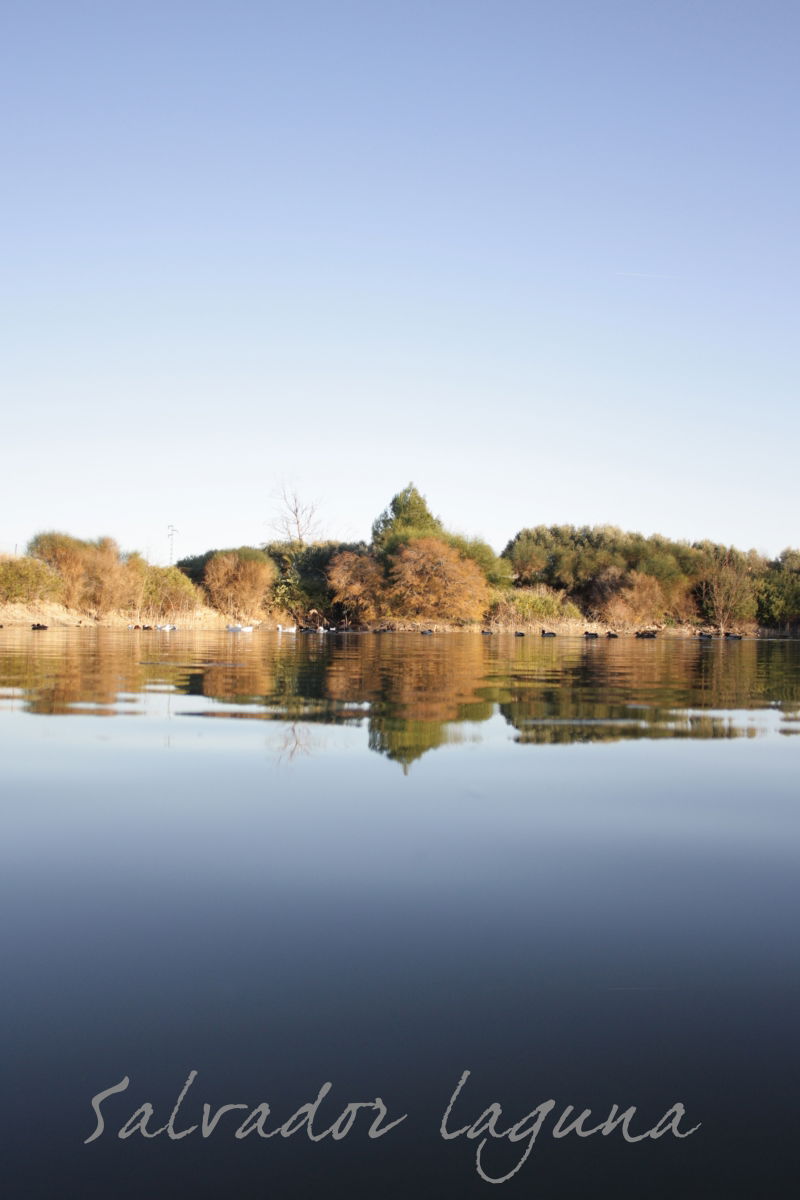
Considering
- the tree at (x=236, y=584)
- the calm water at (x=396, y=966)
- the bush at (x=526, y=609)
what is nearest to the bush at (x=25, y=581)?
the tree at (x=236, y=584)

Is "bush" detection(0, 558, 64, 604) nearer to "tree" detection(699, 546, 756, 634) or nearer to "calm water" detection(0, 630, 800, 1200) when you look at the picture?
"calm water" detection(0, 630, 800, 1200)

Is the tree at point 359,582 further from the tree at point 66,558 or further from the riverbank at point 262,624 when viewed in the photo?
the tree at point 66,558

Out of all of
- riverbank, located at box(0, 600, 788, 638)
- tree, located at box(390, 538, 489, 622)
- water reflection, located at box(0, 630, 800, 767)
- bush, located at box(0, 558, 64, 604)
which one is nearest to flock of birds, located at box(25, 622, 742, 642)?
riverbank, located at box(0, 600, 788, 638)

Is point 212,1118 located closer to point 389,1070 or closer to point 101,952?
point 389,1070

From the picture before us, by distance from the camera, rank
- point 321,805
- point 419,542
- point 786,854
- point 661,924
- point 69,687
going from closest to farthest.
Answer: point 661,924, point 786,854, point 321,805, point 69,687, point 419,542

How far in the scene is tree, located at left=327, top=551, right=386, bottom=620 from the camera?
1505 inches

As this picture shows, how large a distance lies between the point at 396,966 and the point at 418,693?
727cm

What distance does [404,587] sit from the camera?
123 feet

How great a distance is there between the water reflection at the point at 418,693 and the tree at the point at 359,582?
21512 millimetres

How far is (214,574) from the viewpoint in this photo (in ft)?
126

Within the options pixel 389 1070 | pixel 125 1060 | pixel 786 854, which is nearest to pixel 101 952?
pixel 125 1060

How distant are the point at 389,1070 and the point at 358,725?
195 inches

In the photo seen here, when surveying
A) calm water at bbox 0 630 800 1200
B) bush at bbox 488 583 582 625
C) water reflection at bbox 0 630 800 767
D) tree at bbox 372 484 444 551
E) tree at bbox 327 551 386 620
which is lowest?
calm water at bbox 0 630 800 1200

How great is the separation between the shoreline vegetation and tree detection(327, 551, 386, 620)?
0.05 m
